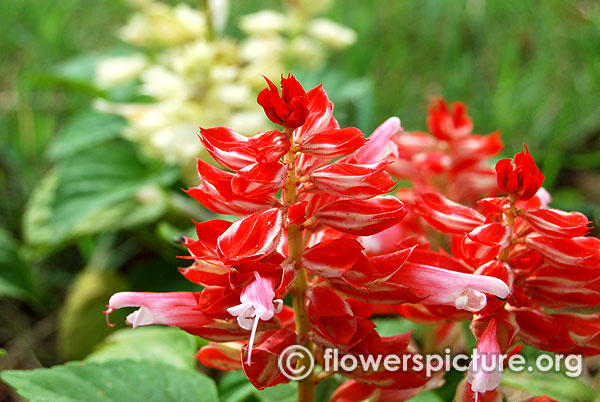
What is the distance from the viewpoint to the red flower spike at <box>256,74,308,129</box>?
19.4 inches

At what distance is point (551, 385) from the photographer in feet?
2.39

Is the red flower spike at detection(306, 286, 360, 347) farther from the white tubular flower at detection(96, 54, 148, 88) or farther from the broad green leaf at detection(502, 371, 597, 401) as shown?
the white tubular flower at detection(96, 54, 148, 88)

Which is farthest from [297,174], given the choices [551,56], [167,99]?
[551,56]

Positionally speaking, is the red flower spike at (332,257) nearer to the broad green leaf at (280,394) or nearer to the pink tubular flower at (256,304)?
the pink tubular flower at (256,304)

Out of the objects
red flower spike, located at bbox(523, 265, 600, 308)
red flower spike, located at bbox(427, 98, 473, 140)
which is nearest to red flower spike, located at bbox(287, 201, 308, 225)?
red flower spike, located at bbox(523, 265, 600, 308)

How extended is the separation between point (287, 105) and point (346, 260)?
0.13 meters

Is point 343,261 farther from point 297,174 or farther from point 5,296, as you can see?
point 5,296

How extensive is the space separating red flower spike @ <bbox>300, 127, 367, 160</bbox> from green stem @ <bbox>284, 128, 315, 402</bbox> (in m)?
0.02

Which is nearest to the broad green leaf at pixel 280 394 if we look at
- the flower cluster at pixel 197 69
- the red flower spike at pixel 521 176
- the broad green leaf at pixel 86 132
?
the red flower spike at pixel 521 176

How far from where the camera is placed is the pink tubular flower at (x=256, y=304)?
47cm

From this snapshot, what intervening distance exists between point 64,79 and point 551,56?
144 cm

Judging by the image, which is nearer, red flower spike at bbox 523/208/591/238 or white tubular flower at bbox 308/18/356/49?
red flower spike at bbox 523/208/591/238

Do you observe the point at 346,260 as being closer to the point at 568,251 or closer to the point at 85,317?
the point at 568,251

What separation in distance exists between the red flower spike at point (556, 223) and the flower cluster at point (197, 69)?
0.81 metres
